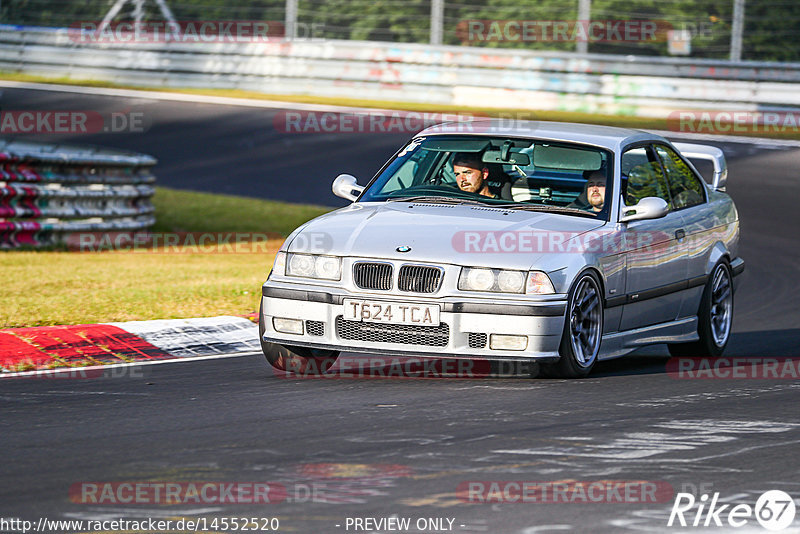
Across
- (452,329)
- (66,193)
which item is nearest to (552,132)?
(452,329)

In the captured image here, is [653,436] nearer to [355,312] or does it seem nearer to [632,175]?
[355,312]

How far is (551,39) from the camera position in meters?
29.2

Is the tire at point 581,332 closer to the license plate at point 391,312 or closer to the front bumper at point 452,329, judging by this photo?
the front bumper at point 452,329

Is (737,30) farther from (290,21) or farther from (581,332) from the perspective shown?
→ (581,332)

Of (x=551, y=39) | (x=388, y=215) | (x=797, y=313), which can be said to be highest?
(x=551, y=39)

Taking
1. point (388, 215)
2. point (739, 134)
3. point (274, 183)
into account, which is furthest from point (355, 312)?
point (739, 134)

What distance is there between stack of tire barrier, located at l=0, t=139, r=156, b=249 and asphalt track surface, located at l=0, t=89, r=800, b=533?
680 cm

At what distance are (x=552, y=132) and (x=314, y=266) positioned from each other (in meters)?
2.06

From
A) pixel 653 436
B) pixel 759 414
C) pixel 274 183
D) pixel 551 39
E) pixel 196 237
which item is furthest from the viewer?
pixel 551 39

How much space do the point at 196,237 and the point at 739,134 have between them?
453 inches

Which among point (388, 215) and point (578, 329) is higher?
point (388, 215)

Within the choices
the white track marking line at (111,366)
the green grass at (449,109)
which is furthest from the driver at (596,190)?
the green grass at (449,109)

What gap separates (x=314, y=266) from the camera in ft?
25.4

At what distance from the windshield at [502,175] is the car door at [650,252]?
9.2 inches
